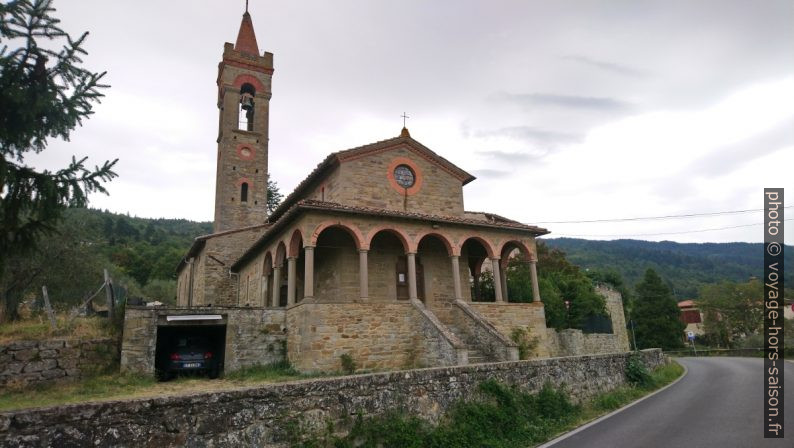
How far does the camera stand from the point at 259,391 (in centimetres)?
516

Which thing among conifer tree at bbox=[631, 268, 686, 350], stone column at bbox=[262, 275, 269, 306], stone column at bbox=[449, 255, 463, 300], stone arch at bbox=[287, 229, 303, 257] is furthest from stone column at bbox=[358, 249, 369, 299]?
conifer tree at bbox=[631, 268, 686, 350]

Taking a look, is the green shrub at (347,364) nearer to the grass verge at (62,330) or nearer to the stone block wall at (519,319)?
the stone block wall at (519,319)

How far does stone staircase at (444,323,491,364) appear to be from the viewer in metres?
14.2

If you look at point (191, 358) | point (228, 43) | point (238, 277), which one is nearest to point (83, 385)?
point (191, 358)

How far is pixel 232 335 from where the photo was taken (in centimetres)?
1421

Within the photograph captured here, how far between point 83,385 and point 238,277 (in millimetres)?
13663

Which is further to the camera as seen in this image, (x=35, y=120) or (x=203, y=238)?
(x=203, y=238)

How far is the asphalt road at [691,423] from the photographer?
7.19 meters

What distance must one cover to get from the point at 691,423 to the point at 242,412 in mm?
8195

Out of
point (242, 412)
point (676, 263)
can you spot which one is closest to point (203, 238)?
point (242, 412)

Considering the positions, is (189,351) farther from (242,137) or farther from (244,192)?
(242,137)

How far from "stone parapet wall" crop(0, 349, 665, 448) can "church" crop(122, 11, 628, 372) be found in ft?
20.3

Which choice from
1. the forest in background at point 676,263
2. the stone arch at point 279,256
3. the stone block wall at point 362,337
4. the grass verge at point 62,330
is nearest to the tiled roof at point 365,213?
the stone arch at point 279,256

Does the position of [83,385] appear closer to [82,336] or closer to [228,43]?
[82,336]
